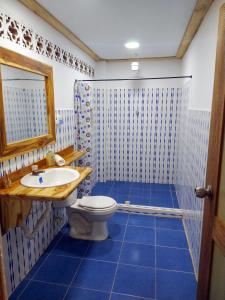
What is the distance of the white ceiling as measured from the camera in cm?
184

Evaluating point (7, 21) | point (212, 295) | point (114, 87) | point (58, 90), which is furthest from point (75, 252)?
point (114, 87)

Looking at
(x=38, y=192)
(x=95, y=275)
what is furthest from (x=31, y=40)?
(x=95, y=275)

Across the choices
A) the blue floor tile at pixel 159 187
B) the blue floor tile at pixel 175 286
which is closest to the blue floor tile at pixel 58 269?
the blue floor tile at pixel 175 286

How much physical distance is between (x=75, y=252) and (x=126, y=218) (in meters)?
0.86

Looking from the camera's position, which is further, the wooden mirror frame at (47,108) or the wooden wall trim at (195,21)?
the wooden wall trim at (195,21)

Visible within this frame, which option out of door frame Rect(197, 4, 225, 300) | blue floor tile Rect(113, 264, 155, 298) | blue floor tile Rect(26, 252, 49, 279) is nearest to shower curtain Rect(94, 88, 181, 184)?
blue floor tile Rect(26, 252, 49, 279)

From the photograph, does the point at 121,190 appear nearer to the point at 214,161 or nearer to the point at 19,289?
the point at 19,289

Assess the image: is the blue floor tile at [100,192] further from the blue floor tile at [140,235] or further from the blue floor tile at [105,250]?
the blue floor tile at [105,250]

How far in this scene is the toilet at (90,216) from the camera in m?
2.21

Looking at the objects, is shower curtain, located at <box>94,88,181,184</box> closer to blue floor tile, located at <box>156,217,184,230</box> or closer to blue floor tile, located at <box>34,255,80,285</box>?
blue floor tile, located at <box>156,217,184,230</box>

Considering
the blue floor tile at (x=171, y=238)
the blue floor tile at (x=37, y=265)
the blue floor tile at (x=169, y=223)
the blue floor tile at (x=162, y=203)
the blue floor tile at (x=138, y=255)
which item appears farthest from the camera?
the blue floor tile at (x=162, y=203)

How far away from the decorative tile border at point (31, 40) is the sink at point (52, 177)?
1077mm

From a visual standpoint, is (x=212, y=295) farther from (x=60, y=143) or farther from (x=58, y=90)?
(x=58, y=90)

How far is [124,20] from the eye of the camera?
216 cm
